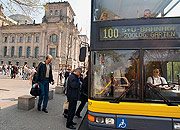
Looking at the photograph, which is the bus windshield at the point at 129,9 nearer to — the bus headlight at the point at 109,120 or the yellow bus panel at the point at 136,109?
the yellow bus panel at the point at 136,109

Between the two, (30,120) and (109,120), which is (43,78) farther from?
(109,120)

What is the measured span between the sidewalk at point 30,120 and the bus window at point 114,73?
170cm

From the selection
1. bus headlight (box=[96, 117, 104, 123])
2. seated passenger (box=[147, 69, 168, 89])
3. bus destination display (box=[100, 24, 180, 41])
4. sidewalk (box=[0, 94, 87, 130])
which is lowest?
sidewalk (box=[0, 94, 87, 130])

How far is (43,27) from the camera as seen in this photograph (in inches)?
1781

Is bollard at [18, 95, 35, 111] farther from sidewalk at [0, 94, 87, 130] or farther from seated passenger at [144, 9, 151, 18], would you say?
seated passenger at [144, 9, 151, 18]

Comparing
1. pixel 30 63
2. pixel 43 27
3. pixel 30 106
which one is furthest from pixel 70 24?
pixel 30 106

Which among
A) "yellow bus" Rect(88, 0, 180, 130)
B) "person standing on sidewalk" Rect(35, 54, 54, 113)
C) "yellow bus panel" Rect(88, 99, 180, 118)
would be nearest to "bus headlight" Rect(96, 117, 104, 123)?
"yellow bus" Rect(88, 0, 180, 130)

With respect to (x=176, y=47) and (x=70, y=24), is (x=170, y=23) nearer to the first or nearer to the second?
(x=176, y=47)

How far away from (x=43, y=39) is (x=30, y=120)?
151ft

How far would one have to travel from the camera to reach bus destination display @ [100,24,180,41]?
8.19 ft

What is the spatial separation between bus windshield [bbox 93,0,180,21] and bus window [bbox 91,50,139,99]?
2.79 ft

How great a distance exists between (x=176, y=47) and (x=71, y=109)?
2903 mm

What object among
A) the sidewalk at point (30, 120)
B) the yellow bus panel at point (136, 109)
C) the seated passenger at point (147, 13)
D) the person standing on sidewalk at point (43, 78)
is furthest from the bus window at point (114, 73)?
the person standing on sidewalk at point (43, 78)

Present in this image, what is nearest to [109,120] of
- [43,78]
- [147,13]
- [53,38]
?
[147,13]
